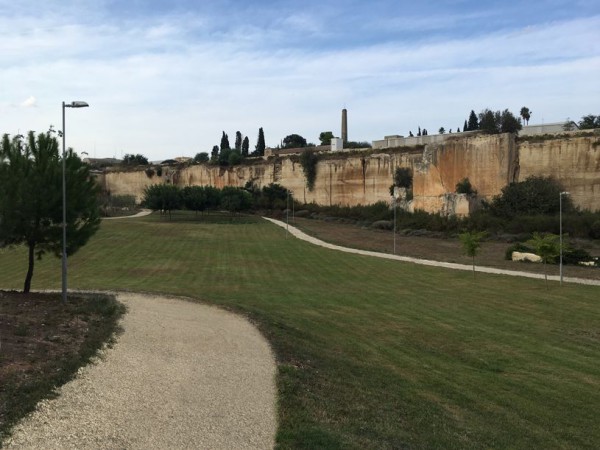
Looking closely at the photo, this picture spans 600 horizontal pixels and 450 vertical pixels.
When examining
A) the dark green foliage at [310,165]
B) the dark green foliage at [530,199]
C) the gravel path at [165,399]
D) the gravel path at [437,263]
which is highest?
the dark green foliage at [310,165]

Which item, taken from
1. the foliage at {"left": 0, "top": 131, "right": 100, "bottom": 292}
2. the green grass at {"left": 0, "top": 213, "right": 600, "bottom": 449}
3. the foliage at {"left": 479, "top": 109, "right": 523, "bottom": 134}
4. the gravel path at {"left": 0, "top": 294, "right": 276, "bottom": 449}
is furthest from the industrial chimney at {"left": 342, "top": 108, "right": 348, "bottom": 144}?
the gravel path at {"left": 0, "top": 294, "right": 276, "bottom": 449}

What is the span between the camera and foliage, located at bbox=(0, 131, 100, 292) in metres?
17.8

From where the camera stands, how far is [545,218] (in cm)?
5469

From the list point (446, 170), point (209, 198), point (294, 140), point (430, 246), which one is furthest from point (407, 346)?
point (294, 140)

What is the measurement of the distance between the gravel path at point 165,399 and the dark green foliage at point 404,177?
61165 mm

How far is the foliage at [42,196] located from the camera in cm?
1783

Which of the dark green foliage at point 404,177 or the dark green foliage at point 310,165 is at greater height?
the dark green foliage at point 310,165

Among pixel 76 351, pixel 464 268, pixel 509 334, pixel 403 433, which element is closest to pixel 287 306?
pixel 509 334

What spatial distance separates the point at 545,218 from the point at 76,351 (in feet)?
172

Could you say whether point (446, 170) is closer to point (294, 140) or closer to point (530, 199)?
point (530, 199)

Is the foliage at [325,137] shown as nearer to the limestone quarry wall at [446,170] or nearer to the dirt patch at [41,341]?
the limestone quarry wall at [446,170]

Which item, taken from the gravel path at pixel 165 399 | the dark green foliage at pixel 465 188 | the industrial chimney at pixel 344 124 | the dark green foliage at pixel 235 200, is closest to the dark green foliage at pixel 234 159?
the dark green foliage at pixel 235 200

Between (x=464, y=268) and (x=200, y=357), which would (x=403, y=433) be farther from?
(x=464, y=268)

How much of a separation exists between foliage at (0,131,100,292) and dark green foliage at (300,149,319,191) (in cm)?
6710
